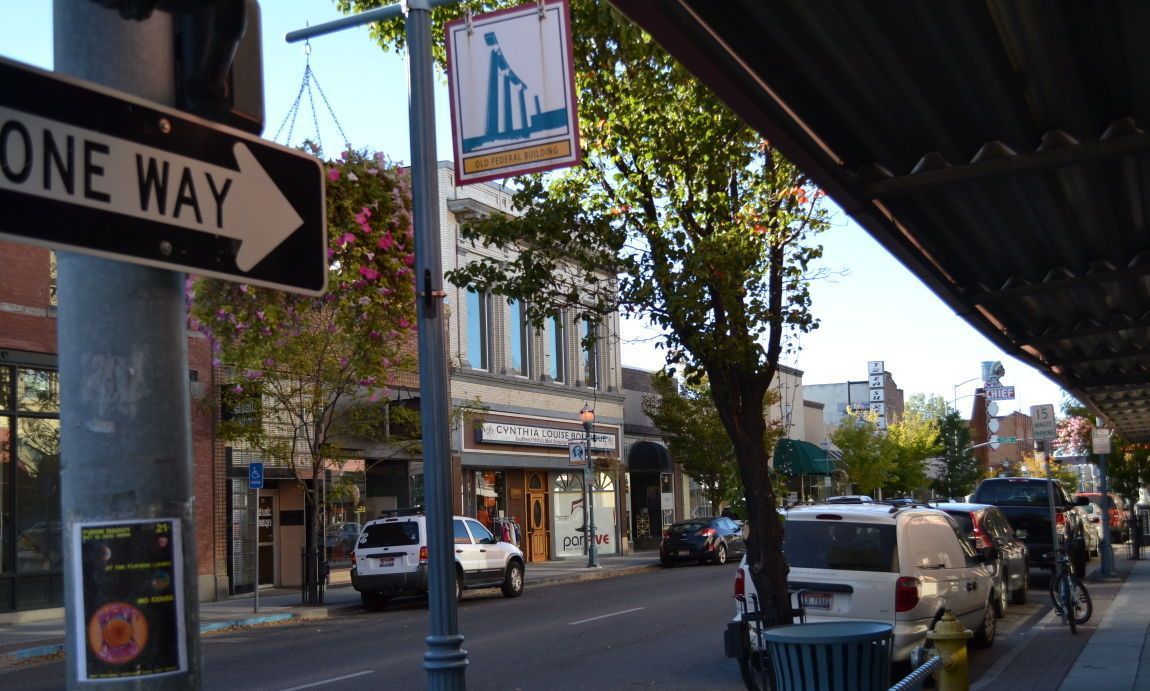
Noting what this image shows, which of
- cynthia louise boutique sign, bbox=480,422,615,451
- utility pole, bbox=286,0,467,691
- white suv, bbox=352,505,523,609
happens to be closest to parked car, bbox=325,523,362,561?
white suv, bbox=352,505,523,609

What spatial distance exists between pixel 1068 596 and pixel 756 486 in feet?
20.0

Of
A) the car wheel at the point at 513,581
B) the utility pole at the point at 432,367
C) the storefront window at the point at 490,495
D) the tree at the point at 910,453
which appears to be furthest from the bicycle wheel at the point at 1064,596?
the tree at the point at 910,453

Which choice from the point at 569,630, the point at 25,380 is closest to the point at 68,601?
the point at 569,630

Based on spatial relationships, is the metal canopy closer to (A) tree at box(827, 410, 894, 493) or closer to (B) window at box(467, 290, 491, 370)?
(B) window at box(467, 290, 491, 370)

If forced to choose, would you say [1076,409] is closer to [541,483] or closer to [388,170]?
[541,483]

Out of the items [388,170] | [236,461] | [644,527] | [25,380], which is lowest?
[644,527]

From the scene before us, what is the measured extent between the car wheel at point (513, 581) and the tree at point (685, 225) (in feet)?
44.4

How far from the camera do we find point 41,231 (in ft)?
8.27

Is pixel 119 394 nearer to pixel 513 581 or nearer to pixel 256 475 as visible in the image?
pixel 256 475

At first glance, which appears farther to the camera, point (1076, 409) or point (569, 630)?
point (1076, 409)

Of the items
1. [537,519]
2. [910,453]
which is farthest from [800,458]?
[910,453]

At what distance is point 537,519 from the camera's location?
37.8m

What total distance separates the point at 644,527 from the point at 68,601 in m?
42.7

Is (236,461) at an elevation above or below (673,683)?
above
